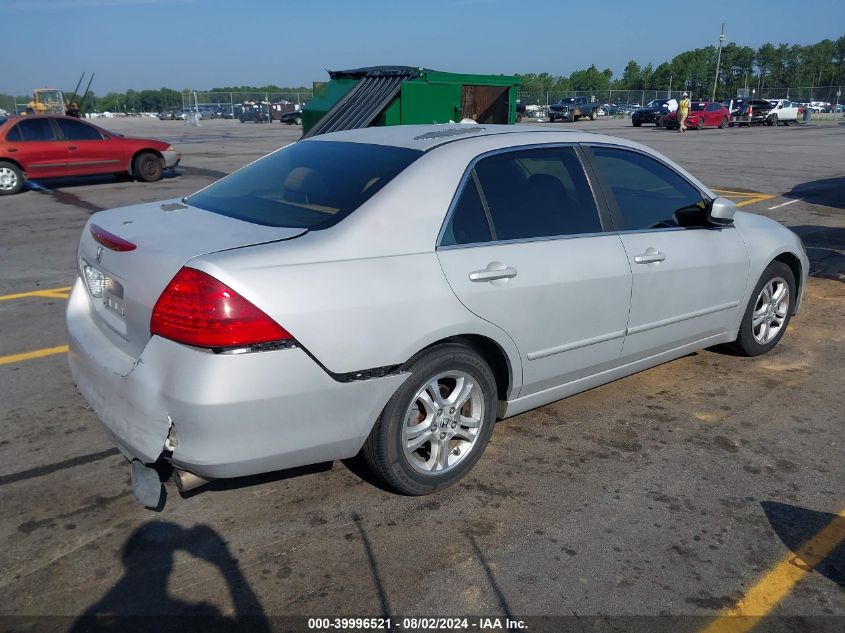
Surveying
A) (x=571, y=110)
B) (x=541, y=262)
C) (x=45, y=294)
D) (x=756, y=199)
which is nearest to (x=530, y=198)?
(x=541, y=262)

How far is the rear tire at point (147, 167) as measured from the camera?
1543cm

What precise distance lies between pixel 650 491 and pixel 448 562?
1.12m

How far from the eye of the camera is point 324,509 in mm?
3252

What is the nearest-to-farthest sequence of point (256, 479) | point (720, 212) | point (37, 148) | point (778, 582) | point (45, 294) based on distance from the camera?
point (778, 582) → point (256, 479) → point (720, 212) → point (45, 294) → point (37, 148)

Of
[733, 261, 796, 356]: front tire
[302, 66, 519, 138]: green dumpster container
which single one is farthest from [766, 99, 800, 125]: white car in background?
[733, 261, 796, 356]: front tire

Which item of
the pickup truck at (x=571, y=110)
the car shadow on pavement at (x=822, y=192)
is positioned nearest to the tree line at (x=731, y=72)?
the pickup truck at (x=571, y=110)

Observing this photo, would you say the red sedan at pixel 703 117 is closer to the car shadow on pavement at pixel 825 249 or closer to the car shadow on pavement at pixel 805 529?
the car shadow on pavement at pixel 825 249

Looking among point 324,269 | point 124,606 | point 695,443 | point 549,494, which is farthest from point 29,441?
point 695,443

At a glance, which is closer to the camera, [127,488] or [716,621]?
[716,621]

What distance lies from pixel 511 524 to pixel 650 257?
174cm

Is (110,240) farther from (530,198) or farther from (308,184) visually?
(530,198)

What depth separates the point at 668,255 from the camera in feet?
13.6

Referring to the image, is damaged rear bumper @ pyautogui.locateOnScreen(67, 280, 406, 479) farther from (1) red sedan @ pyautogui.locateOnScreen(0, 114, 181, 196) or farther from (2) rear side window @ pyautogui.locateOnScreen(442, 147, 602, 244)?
(1) red sedan @ pyautogui.locateOnScreen(0, 114, 181, 196)

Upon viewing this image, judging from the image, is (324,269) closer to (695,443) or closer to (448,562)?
(448,562)
